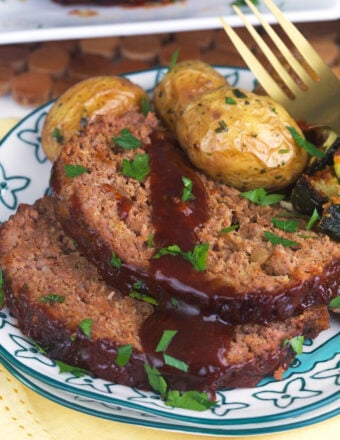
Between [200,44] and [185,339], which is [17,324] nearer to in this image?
[185,339]

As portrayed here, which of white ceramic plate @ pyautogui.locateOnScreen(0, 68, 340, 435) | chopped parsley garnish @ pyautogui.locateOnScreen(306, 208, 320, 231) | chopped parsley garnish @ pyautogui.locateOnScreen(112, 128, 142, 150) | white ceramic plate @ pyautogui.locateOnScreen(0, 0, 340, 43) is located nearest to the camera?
white ceramic plate @ pyautogui.locateOnScreen(0, 68, 340, 435)

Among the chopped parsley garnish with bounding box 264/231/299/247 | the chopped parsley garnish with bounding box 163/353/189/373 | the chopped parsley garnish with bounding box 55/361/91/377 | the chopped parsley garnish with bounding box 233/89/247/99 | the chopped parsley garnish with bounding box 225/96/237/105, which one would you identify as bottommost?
the chopped parsley garnish with bounding box 264/231/299/247

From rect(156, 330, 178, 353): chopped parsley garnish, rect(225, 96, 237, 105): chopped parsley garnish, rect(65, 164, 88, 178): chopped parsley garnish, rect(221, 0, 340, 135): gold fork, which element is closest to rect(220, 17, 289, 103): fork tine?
rect(221, 0, 340, 135): gold fork

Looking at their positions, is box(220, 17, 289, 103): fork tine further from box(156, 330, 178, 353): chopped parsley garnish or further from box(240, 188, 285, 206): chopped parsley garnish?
box(156, 330, 178, 353): chopped parsley garnish

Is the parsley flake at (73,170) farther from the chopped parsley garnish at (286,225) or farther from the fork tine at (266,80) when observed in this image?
the fork tine at (266,80)

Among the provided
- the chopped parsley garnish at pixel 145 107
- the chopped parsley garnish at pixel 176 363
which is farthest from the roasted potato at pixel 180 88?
the chopped parsley garnish at pixel 176 363

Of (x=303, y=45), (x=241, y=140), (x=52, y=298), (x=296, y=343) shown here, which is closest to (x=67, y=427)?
(x=52, y=298)
